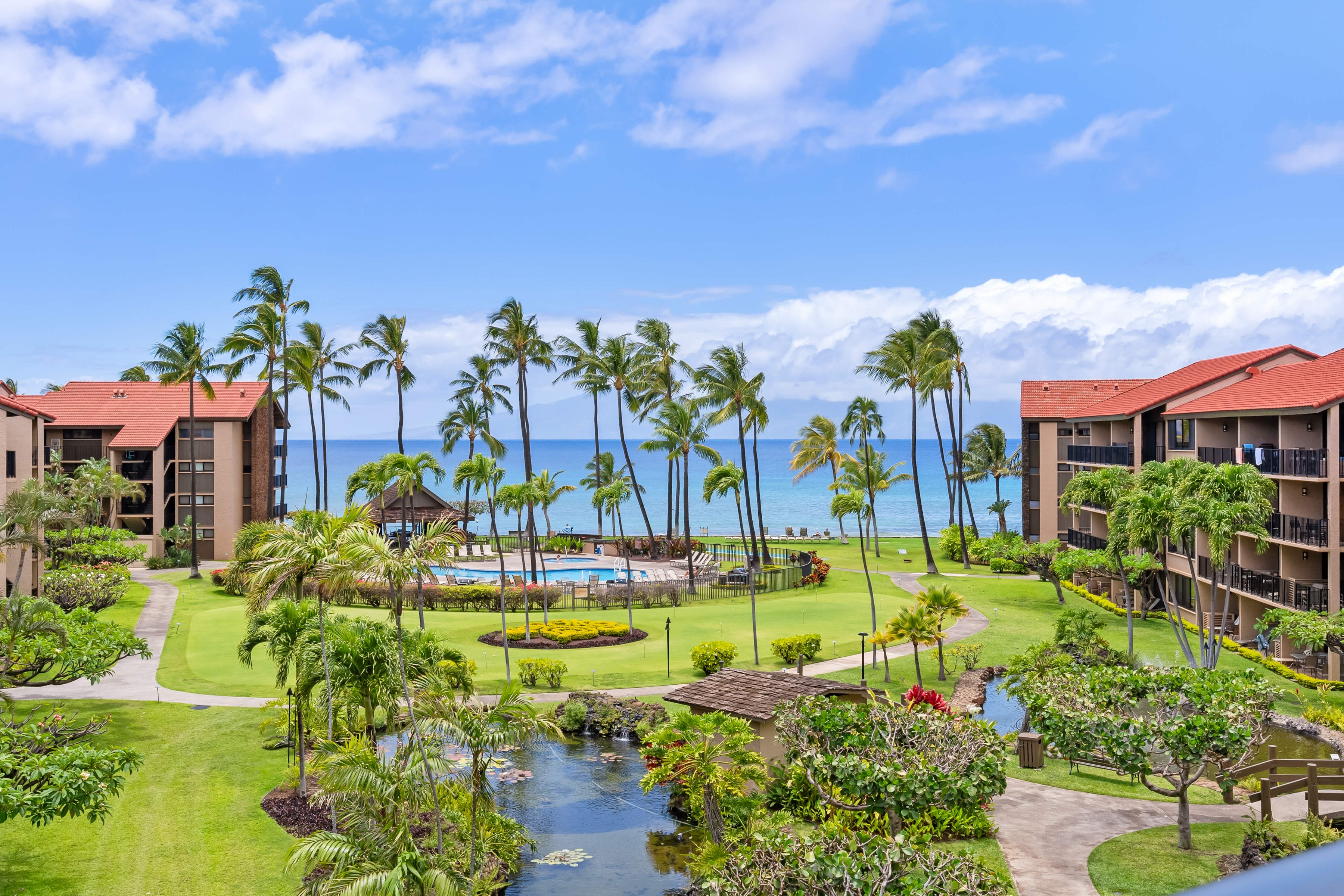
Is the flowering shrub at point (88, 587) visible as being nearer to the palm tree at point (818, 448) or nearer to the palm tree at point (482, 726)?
the palm tree at point (482, 726)

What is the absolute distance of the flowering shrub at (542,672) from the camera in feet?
96.6

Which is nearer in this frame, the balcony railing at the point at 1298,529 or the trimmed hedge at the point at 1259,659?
the trimmed hedge at the point at 1259,659

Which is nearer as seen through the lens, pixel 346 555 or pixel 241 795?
pixel 346 555

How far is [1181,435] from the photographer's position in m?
40.0

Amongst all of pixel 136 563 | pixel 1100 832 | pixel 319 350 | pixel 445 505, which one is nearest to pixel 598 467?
pixel 445 505

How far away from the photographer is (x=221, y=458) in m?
59.8

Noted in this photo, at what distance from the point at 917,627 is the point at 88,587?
1228 inches

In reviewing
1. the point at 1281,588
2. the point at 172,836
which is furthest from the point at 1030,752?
the point at 172,836

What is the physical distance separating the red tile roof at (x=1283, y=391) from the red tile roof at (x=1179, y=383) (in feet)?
3.48

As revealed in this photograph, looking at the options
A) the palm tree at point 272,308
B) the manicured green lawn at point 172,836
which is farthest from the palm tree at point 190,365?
the manicured green lawn at point 172,836

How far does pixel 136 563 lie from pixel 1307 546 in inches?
2266

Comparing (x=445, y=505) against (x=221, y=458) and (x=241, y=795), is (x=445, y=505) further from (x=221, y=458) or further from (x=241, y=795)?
(x=241, y=795)

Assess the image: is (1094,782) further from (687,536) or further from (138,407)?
(138,407)

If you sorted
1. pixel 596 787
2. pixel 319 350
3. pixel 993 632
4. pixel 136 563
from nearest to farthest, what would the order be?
pixel 596 787 → pixel 993 632 → pixel 136 563 → pixel 319 350
